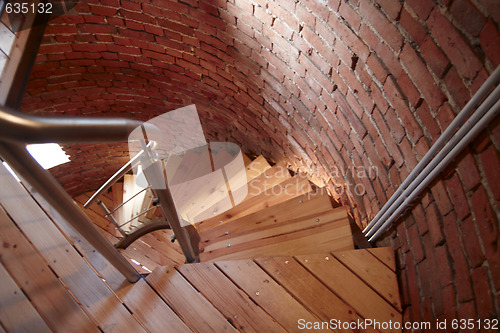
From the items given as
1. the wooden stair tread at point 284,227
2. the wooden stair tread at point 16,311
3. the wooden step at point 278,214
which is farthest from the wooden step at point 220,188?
the wooden stair tread at point 16,311

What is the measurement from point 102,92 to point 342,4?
8.74 feet

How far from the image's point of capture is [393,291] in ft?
5.22

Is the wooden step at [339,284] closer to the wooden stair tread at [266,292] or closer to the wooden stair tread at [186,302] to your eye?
the wooden stair tread at [266,292]

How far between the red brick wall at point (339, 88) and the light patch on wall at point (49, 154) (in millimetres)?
757

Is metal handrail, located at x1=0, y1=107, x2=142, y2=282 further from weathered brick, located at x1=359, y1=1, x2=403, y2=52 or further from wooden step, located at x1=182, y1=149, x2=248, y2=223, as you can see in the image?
wooden step, located at x1=182, y1=149, x2=248, y2=223

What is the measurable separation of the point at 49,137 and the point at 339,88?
1509mm

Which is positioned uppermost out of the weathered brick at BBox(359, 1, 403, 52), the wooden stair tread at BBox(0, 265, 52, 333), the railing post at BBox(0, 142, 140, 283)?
the weathered brick at BBox(359, 1, 403, 52)

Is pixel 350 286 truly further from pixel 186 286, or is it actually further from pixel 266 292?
pixel 186 286

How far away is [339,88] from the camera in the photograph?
1868mm

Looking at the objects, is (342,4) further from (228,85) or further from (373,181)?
(228,85)

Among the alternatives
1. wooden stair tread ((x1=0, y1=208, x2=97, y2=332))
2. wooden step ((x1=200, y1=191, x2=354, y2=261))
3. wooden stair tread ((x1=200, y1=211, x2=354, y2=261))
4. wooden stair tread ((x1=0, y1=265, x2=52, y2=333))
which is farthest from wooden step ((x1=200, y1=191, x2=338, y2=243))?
wooden stair tread ((x1=0, y1=265, x2=52, y2=333))

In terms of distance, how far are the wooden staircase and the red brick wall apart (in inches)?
9.8

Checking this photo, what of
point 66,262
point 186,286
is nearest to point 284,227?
point 186,286

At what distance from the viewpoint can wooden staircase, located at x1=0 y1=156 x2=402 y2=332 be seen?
1.33 meters
